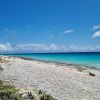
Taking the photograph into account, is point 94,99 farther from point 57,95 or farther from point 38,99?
point 38,99

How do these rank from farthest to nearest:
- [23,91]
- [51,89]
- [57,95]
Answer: [51,89]
[57,95]
[23,91]

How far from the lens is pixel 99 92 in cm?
1472

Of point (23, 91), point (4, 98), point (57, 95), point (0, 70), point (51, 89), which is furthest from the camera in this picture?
point (0, 70)

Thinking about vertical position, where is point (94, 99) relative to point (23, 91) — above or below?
below

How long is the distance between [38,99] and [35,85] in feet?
18.8

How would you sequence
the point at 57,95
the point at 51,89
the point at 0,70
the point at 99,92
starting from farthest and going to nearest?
the point at 0,70 < the point at 99,92 < the point at 51,89 < the point at 57,95

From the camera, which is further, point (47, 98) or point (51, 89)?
point (51, 89)

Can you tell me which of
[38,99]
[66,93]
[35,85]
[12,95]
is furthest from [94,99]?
[12,95]

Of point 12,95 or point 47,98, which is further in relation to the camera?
point 47,98

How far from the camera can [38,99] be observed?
877 cm

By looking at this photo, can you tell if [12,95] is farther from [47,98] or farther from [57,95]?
[57,95]

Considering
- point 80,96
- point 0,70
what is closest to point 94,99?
point 80,96

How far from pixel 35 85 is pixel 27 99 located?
5889 mm

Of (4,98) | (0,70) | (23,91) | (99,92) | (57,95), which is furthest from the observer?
(0,70)
